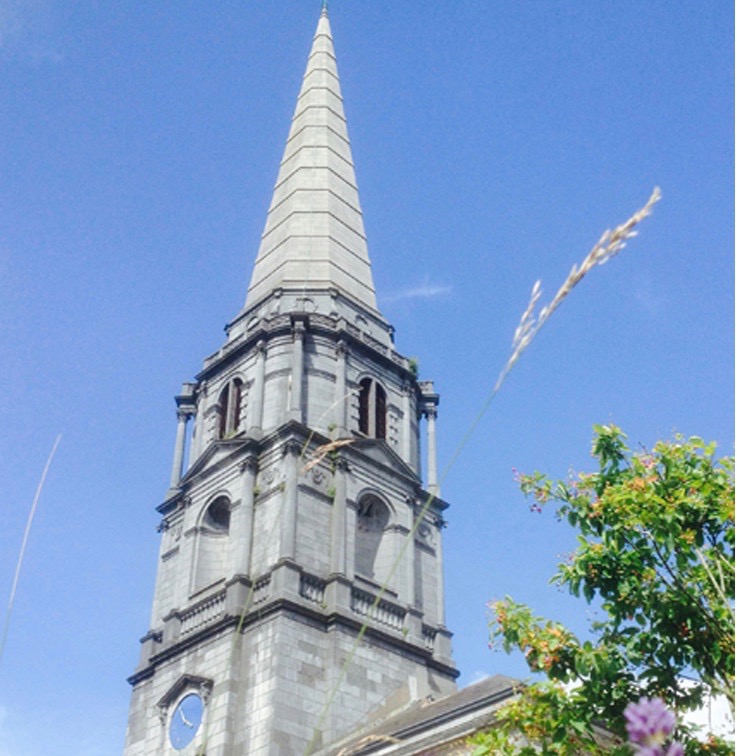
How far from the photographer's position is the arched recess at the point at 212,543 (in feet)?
107

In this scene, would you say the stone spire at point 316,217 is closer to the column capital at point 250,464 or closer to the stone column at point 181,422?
the stone column at point 181,422

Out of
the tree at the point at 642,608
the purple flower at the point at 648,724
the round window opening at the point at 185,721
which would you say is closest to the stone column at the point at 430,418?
the round window opening at the point at 185,721

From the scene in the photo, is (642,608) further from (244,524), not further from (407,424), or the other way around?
(407,424)

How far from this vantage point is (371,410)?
35812mm

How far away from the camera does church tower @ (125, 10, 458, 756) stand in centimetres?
2855

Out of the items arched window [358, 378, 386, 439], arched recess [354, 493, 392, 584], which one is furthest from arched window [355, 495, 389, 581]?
arched window [358, 378, 386, 439]

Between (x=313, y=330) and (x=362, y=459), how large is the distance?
5.20 m

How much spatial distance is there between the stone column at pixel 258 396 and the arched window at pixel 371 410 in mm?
3367

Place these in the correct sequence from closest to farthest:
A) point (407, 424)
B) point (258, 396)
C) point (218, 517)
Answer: point (218, 517) → point (258, 396) → point (407, 424)

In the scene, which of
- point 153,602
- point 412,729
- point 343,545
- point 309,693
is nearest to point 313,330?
point 343,545

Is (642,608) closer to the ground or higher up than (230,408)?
closer to the ground

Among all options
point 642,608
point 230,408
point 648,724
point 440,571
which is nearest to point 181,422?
point 230,408

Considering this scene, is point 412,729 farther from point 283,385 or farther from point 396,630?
point 283,385

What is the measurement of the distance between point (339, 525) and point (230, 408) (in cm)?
698
